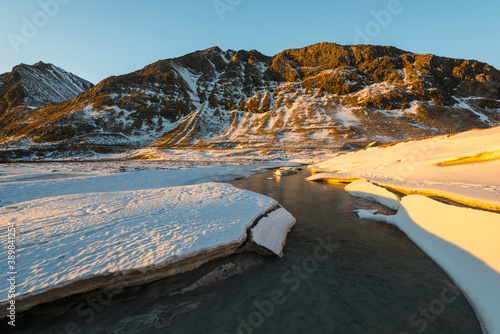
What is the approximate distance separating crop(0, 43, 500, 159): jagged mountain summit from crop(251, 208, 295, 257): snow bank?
3848 inches

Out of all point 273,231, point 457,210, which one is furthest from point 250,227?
point 457,210

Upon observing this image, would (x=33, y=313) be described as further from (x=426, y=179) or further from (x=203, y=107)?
(x=203, y=107)

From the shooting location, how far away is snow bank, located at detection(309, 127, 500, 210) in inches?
500

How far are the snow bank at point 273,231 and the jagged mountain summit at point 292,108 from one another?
97.8 metres

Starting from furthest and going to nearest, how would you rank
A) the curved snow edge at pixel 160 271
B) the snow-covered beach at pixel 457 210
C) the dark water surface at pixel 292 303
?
the snow-covered beach at pixel 457 210, the curved snow edge at pixel 160 271, the dark water surface at pixel 292 303

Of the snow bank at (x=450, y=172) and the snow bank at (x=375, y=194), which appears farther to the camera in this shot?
the snow bank at (x=375, y=194)

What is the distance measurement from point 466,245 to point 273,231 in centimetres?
749

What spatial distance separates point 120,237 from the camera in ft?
26.6

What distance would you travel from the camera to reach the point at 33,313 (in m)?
5.39

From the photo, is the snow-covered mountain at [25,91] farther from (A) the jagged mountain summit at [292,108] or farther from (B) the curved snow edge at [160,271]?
(B) the curved snow edge at [160,271]

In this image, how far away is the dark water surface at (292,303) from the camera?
5383mm

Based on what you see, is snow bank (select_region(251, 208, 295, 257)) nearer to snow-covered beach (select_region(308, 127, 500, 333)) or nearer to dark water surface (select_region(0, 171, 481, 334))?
dark water surface (select_region(0, 171, 481, 334))

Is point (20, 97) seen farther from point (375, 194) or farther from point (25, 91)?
point (375, 194)

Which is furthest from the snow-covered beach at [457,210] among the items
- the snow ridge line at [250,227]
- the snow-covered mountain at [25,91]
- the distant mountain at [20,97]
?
the snow-covered mountain at [25,91]
